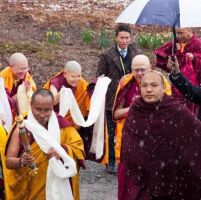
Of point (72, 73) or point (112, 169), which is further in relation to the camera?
point (112, 169)

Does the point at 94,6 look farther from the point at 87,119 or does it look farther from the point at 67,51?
the point at 87,119

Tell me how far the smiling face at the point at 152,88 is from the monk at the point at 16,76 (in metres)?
2.49

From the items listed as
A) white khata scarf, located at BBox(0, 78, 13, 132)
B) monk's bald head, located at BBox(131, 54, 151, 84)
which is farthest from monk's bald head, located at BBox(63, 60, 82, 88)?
monk's bald head, located at BBox(131, 54, 151, 84)

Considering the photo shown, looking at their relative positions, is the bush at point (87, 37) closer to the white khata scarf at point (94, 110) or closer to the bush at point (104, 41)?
the bush at point (104, 41)

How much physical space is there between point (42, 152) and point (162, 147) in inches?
42.5

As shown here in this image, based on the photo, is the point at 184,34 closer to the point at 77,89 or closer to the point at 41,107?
the point at 77,89

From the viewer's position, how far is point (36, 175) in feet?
20.2

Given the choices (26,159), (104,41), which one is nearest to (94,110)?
(26,159)

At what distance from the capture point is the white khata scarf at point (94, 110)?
7664 mm

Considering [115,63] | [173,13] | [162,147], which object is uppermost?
[173,13]

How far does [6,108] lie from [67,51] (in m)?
7.69

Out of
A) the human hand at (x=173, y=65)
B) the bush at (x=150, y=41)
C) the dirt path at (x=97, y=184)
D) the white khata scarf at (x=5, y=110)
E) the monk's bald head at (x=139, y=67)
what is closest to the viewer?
the human hand at (x=173, y=65)

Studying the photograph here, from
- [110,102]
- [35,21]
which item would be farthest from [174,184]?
[35,21]

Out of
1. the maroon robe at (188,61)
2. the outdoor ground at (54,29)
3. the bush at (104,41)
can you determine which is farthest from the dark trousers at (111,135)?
the bush at (104,41)
